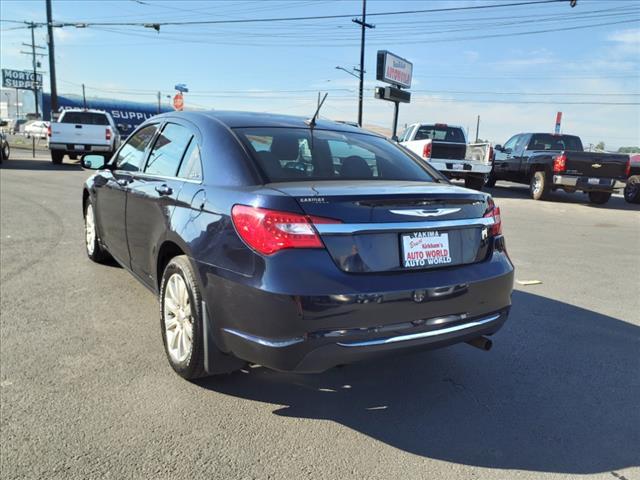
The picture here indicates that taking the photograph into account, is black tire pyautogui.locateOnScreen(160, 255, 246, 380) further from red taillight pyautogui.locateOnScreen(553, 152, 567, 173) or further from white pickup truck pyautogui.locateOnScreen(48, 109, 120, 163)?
white pickup truck pyautogui.locateOnScreen(48, 109, 120, 163)

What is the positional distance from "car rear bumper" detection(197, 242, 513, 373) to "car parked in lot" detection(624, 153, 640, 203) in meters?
14.9

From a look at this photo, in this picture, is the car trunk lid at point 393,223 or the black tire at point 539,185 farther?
the black tire at point 539,185

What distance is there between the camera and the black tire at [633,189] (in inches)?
596

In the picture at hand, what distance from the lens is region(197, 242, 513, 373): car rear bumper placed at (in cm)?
250

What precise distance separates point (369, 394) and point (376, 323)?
78 cm

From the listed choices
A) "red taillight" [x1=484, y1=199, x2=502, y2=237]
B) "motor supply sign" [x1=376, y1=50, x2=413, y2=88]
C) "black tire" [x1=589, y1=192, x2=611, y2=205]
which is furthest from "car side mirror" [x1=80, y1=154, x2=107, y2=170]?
"motor supply sign" [x1=376, y1=50, x2=413, y2=88]

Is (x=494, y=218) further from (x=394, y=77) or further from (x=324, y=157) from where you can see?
(x=394, y=77)

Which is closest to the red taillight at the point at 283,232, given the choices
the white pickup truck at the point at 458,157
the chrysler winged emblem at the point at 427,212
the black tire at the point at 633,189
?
the chrysler winged emblem at the point at 427,212

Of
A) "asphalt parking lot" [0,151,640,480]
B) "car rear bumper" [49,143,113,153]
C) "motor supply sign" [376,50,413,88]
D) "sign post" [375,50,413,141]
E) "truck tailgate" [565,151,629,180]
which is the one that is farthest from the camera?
"motor supply sign" [376,50,413,88]

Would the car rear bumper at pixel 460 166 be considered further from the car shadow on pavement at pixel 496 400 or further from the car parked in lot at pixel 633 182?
the car shadow on pavement at pixel 496 400

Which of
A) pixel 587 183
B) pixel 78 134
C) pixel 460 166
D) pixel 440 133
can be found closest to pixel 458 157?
pixel 460 166

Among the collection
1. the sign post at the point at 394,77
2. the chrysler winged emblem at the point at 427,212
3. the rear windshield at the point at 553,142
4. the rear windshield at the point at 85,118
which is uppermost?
the sign post at the point at 394,77

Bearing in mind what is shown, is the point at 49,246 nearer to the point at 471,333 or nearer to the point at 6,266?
the point at 6,266

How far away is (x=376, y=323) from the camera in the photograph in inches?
102
